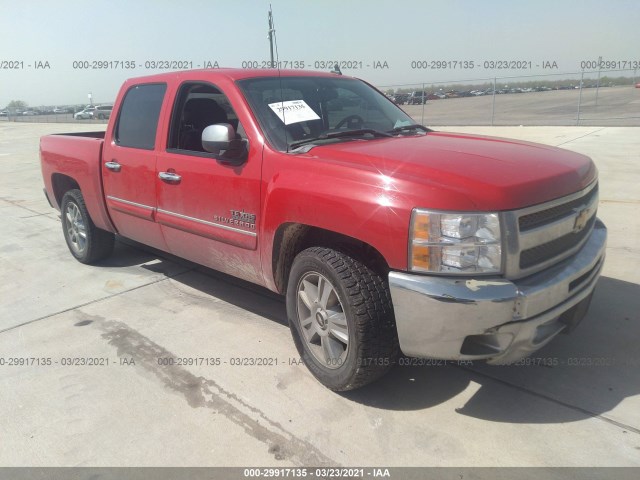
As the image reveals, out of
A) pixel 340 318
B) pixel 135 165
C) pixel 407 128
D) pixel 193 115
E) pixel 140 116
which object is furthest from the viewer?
pixel 140 116

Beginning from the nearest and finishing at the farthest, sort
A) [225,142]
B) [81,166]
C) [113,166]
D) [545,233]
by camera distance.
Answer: [545,233] → [225,142] → [113,166] → [81,166]

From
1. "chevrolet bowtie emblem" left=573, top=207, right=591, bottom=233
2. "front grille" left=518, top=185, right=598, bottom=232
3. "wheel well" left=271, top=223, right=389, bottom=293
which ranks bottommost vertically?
"wheel well" left=271, top=223, right=389, bottom=293

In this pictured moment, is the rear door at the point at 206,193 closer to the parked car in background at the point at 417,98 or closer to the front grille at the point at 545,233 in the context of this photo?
the front grille at the point at 545,233

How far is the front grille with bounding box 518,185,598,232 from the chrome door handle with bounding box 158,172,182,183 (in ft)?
8.04

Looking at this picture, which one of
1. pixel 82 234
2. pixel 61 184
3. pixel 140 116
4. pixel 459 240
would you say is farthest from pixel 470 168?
pixel 61 184

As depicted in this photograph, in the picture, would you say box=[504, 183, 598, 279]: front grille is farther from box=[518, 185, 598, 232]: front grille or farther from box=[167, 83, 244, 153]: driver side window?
box=[167, 83, 244, 153]: driver side window

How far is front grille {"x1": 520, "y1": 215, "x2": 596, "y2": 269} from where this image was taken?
2.50 m

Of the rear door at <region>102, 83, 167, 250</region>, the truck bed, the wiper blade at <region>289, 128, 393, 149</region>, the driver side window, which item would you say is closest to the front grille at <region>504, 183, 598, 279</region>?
the wiper blade at <region>289, 128, 393, 149</region>

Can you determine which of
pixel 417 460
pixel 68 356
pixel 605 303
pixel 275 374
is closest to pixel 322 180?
pixel 275 374

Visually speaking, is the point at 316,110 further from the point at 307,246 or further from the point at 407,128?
the point at 307,246

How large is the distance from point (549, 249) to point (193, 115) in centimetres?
283

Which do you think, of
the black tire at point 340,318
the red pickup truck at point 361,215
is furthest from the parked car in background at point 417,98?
the black tire at point 340,318

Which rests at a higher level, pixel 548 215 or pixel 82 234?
pixel 548 215

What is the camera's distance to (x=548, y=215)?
2.62 meters
